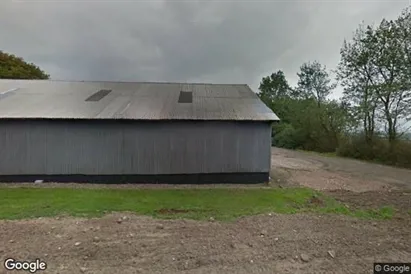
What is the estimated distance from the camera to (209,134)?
400 inches

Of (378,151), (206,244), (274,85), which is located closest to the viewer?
(206,244)

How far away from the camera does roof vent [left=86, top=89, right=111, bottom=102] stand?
12109mm

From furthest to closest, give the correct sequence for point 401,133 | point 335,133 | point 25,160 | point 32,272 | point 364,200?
1. point 335,133
2. point 401,133
3. point 25,160
4. point 364,200
5. point 32,272

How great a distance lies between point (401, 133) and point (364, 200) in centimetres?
1243

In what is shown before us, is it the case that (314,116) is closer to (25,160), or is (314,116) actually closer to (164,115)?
(164,115)

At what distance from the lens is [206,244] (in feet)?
14.6

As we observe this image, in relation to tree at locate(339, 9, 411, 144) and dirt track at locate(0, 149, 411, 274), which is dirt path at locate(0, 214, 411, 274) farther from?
tree at locate(339, 9, 411, 144)

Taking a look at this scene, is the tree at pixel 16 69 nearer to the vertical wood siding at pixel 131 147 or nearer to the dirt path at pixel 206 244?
the vertical wood siding at pixel 131 147

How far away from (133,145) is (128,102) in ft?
8.14

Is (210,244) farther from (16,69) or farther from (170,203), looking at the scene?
(16,69)

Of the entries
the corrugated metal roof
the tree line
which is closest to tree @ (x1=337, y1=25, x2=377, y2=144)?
the tree line

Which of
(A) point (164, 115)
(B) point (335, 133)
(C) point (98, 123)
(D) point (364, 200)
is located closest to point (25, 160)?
(C) point (98, 123)

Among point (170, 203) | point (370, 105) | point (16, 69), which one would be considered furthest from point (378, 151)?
point (16, 69)

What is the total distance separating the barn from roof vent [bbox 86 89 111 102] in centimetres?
165
